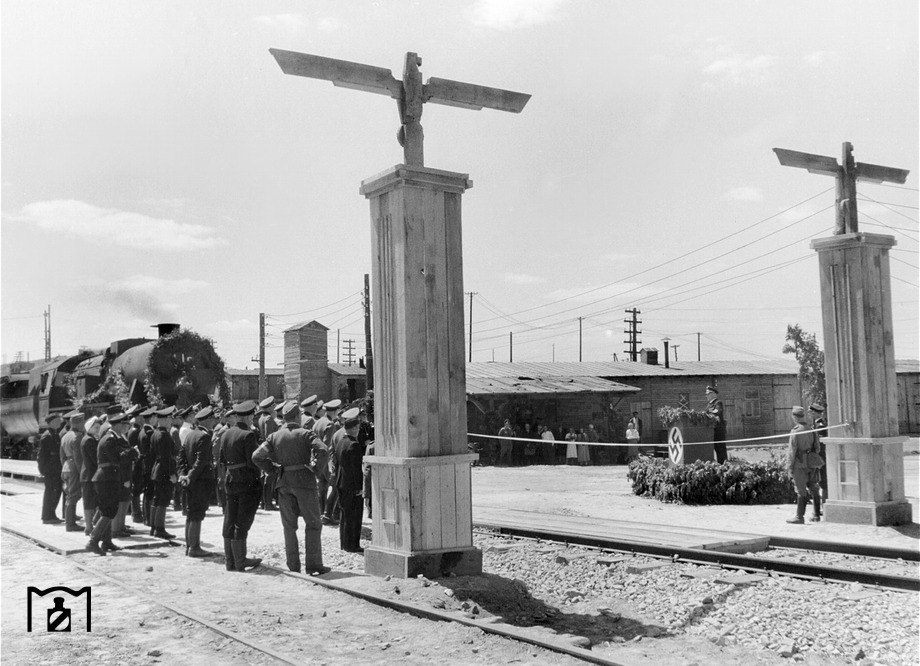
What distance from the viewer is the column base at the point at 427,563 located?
7.93 meters

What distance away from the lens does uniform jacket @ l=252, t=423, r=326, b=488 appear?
30.3 ft

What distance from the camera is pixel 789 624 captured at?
632 cm

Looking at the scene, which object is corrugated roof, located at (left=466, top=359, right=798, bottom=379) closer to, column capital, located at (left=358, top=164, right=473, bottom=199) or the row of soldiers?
the row of soldiers

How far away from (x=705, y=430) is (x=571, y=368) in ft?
69.6

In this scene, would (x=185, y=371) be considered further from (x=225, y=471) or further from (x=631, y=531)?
(x=631, y=531)

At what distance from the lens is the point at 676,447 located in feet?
52.5

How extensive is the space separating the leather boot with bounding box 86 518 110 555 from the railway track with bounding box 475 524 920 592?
17.0 feet

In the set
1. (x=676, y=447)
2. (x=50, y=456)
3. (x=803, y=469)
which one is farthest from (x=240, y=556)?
(x=676, y=447)

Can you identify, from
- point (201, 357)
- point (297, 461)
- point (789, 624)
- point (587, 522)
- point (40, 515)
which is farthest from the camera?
point (201, 357)

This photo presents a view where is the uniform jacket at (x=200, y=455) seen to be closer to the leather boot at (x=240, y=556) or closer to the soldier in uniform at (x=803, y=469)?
the leather boot at (x=240, y=556)

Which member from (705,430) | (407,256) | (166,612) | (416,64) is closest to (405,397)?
(407,256)

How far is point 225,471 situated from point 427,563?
304 centimetres

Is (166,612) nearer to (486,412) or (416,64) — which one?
(416,64)

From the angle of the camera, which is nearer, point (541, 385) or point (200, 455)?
point (200, 455)
